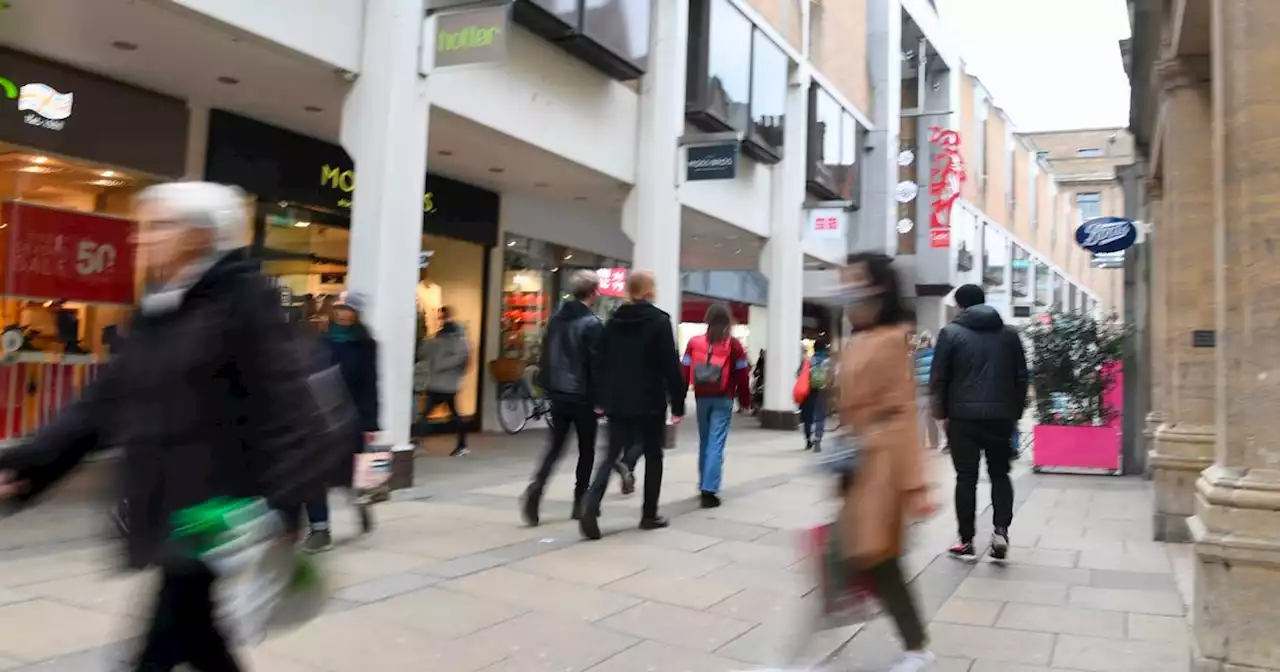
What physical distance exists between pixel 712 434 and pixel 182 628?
6.05 metres

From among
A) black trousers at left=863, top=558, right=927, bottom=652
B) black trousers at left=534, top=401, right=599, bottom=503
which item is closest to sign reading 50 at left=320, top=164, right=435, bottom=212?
black trousers at left=534, top=401, right=599, bottom=503

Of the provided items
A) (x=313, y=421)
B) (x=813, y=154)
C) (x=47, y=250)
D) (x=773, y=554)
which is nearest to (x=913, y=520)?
(x=313, y=421)

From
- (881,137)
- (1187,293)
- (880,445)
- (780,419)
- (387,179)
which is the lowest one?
(780,419)

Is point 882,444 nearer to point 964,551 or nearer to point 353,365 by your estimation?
point 964,551

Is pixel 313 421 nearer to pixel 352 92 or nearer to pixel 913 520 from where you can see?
pixel 913 520

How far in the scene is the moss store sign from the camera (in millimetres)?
8266

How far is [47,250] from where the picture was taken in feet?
28.5

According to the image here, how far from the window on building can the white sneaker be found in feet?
204

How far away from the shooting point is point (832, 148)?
806 inches

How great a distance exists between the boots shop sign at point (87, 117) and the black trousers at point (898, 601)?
7.85 metres

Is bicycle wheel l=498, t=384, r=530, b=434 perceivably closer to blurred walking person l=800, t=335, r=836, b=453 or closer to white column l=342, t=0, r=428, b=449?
blurred walking person l=800, t=335, r=836, b=453

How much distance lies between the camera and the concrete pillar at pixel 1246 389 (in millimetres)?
3639

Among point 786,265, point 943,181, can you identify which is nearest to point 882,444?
point 786,265

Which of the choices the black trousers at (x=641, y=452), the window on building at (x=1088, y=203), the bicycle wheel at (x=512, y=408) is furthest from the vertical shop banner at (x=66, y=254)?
the window on building at (x=1088, y=203)
